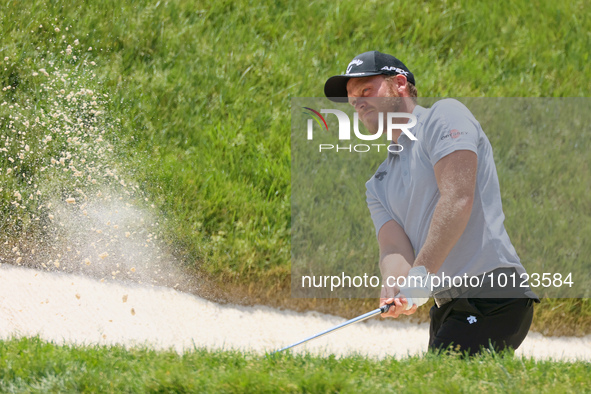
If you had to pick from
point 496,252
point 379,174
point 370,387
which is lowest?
point 370,387

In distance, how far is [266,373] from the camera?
3.15m

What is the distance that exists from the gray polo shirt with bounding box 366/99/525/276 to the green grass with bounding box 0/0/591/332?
2.72 meters

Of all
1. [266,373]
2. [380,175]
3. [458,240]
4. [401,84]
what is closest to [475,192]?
[458,240]

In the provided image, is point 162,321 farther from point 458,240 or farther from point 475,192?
point 475,192

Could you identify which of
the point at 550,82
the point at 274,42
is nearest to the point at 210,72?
the point at 274,42

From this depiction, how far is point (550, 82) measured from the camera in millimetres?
7914

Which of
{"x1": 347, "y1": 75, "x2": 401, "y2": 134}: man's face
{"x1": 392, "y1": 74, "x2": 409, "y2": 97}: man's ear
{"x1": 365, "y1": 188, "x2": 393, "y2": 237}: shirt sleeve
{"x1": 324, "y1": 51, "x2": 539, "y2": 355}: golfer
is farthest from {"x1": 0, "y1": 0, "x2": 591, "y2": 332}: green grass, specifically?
{"x1": 324, "y1": 51, "x2": 539, "y2": 355}: golfer

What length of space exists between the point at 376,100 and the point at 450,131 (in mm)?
648

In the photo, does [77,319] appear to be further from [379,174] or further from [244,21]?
[244,21]

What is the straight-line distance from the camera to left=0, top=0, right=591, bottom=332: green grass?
637 centimetres

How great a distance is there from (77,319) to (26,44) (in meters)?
2.88

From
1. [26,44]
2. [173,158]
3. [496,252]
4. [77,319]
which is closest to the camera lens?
[496,252]

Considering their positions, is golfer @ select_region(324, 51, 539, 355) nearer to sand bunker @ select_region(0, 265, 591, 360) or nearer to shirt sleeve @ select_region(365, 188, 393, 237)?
shirt sleeve @ select_region(365, 188, 393, 237)

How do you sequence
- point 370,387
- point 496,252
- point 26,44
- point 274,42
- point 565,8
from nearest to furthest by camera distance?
1. point 370,387
2. point 496,252
3. point 26,44
4. point 274,42
5. point 565,8
